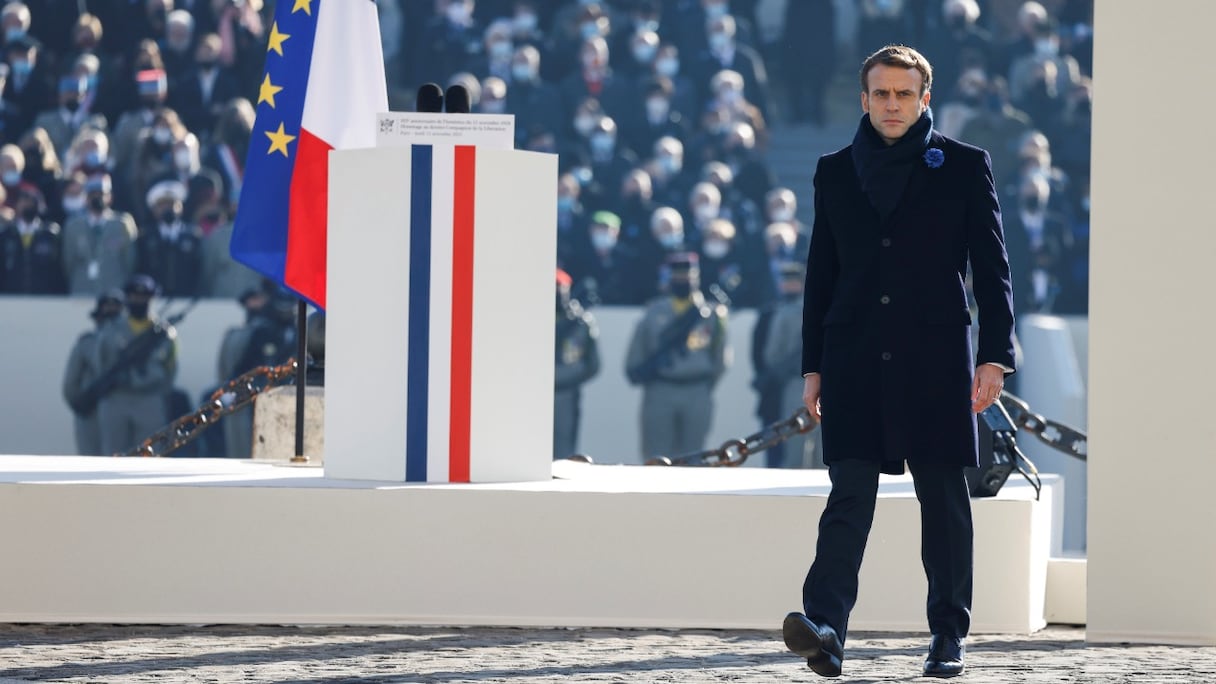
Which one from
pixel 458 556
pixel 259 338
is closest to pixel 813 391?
pixel 458 556

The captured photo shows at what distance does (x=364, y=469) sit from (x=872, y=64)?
89.5 inches

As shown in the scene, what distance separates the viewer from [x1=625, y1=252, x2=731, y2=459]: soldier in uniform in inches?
499

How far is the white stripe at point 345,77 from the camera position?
278 inches

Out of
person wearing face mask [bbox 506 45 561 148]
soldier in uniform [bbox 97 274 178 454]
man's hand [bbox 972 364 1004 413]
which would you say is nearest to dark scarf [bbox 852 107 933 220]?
man's hand [bbox 972 364 1004 413]

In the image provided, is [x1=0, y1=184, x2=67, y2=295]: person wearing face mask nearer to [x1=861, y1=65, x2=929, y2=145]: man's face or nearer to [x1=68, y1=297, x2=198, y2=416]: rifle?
[x1=68, y1=297, x2=198, y2=416]: rifle

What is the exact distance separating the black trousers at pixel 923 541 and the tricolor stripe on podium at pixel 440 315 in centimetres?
171

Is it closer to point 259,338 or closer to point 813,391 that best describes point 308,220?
point 813,391

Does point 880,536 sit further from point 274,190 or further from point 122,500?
point 274,190

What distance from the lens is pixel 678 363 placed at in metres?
12.7

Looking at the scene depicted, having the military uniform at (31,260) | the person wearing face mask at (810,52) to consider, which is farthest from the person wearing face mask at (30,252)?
the person wearing face mask at (810,52)

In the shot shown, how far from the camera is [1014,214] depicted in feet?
44.9

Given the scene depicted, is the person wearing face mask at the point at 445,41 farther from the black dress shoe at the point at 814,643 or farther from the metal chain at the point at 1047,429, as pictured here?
the black dress shoe at the point at 814,643

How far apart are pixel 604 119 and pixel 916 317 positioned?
990 cm

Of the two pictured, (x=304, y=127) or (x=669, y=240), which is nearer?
(x=304, y=127)
